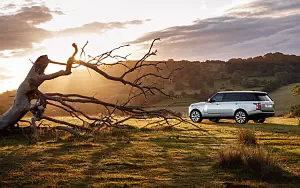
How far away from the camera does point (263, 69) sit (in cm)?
9419

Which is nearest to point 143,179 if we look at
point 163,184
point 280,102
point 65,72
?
point 163,184

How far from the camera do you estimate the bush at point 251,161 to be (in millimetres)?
8305

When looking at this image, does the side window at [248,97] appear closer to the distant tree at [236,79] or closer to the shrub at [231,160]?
the shrub at [231,160]

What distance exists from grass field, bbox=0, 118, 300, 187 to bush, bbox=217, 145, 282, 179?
25cm

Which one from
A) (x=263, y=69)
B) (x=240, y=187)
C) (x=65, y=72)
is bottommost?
(x=240, y=187)

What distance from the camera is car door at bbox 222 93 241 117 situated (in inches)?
1017

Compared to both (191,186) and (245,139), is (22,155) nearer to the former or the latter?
(191,186)

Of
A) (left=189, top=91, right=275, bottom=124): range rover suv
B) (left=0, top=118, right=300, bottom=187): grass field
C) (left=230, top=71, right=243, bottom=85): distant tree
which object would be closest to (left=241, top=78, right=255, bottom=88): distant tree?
(left=230, top=71, right=243, bottom=85): distant tree

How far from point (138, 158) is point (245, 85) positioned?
70264mm

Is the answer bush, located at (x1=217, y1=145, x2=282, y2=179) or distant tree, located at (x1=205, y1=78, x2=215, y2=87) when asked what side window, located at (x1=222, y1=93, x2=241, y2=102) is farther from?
distant tree, located at (x1=205, y1=78, x2=215, y2=87)

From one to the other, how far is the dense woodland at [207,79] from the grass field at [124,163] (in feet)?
155

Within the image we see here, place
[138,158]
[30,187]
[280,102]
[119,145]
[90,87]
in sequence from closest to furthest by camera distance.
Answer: [30,187] → [138,158] → [119,145] → [280,102] → [90,87]

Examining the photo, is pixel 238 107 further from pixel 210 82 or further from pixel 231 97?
pixel 210 82

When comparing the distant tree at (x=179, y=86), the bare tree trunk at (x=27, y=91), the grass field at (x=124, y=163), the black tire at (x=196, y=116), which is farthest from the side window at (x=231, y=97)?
the distant tree at (x=179, y=86)
